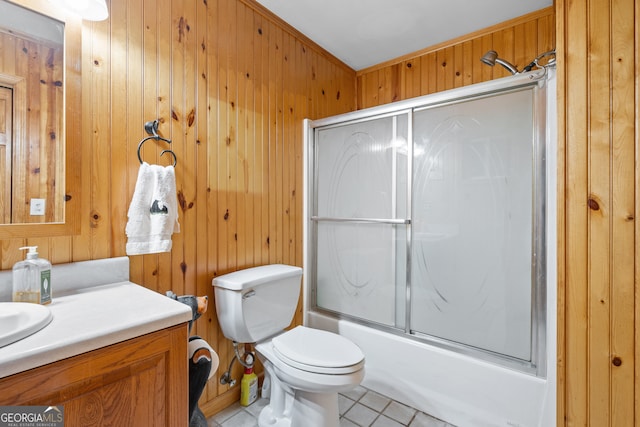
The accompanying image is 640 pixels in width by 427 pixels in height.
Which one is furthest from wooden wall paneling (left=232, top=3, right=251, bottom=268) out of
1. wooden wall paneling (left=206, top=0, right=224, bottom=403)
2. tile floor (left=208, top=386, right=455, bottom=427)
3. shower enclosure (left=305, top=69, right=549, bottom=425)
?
tile floor (left=208, top=386, right=455, bottom=427)

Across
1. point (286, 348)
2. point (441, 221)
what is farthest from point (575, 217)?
point (286, 348)

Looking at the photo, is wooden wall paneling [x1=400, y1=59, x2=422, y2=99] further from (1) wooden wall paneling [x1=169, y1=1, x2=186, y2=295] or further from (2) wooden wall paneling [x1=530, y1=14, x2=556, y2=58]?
(1) wooden wall paneling [x1=169, y1=1, x2=186, y2=295]

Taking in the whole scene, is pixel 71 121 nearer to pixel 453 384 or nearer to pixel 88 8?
pixel 88 8

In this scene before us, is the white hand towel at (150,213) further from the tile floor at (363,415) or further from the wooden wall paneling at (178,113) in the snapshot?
the tile floor at (363,415)

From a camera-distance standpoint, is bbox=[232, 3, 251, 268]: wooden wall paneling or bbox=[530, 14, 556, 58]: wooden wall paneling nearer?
bbox=[232, 3, 251, 268]: wooden wall paneling

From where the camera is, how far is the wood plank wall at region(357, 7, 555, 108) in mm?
2039

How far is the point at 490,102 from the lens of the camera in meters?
1.60

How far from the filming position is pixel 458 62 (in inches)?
91.0

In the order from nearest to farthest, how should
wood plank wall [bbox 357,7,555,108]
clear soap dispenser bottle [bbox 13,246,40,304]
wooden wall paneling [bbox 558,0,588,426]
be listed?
clear soap dispenser bottle [bbox 13,246,40,304]
wooden wall paneling [bbox 558,0,588,426]
wood plank wall [bbox 357,7,555,108]

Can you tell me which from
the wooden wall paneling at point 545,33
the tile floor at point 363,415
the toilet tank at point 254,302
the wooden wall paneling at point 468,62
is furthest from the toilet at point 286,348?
the wooden wall paneling at point 545,33

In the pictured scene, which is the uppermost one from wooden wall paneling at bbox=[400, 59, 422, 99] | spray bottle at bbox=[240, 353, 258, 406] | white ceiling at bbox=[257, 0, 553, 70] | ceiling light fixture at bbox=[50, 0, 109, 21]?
white ceiling at bbox=[257, 0, 553, 70]

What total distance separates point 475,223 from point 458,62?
1371 millimetres

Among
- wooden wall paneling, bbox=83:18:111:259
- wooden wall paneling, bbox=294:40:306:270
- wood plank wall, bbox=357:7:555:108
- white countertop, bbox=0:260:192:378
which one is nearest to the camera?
white countertop, bbox=0:260:192:378

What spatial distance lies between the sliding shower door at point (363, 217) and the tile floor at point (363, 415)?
1.51 feet
